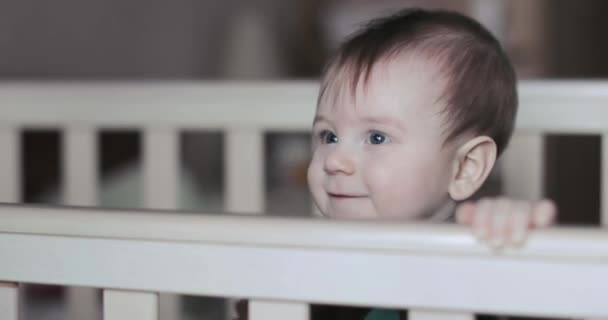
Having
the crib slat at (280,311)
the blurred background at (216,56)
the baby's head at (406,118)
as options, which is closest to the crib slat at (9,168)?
the blurred background at (216,56)

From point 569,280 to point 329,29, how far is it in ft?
5.72

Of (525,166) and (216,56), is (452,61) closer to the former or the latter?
(525,166)

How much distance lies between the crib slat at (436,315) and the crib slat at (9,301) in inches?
10.6

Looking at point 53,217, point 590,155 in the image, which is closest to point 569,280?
point 53,217

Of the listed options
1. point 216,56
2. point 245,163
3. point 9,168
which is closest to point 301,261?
point 245,163

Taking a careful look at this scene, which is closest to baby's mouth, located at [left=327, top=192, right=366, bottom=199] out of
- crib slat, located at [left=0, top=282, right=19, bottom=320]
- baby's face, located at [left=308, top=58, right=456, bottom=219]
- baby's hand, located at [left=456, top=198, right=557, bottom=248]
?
baby's face, located at [left=308, top=58, right=456, bottom=219]

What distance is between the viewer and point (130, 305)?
67 cm

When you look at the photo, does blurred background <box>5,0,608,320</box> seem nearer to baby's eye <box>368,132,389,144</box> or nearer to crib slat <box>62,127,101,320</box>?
crib slat <box>62,127,101,320</box>

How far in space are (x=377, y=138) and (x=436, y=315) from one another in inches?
9.2

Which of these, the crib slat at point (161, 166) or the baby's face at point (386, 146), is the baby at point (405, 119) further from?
the crib slat at point (161, 166)

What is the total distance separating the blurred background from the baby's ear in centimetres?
72

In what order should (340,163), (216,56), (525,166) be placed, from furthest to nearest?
(216,56)
(525,166)
(340,163)

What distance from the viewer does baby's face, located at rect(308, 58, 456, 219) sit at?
2.68 ft

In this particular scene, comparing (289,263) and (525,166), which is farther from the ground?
(525,166)
